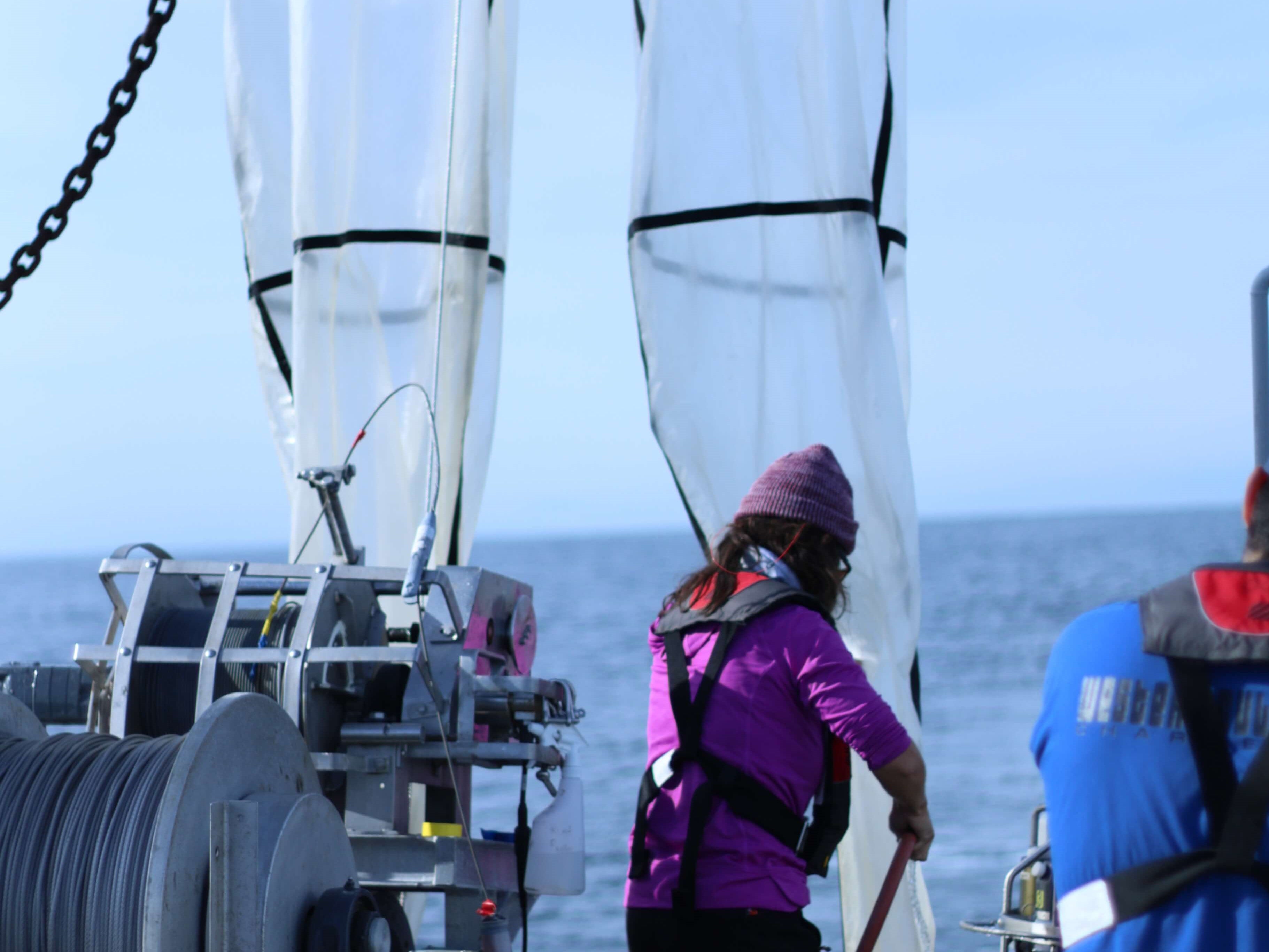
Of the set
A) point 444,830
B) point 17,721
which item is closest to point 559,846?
point 444,830

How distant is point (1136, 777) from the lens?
2.02 metres

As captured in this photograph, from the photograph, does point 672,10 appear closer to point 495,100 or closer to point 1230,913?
point 495,100

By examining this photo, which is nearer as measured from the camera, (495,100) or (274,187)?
(495,100)

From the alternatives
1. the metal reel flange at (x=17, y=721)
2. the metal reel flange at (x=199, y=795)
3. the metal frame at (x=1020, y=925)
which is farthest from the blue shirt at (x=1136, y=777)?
the metal reel flange at (x=17, y=721)

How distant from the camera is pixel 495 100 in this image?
487 cm

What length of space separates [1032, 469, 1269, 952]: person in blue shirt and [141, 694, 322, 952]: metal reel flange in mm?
1434

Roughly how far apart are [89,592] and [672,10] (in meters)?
73.8

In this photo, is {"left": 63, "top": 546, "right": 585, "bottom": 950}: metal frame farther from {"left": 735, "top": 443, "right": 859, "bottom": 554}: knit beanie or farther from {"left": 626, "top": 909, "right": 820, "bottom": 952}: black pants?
{"left": 735, "top": 443, "right": 859, "bottom": 554}: knit beanie

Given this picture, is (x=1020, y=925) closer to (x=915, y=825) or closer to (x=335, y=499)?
(x=915, y=825)

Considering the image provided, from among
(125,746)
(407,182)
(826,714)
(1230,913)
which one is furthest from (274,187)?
(1230,913)

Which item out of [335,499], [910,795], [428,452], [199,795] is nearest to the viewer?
[199,795]

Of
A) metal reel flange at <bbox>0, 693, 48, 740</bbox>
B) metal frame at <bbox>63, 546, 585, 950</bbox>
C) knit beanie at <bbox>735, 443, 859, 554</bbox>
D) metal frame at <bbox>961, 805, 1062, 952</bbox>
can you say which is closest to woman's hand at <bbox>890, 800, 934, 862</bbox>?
metal frame at <bbox>961, 805, 1062, 952</bbox>

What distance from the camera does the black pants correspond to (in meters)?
2.75

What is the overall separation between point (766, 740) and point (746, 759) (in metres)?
0.05
